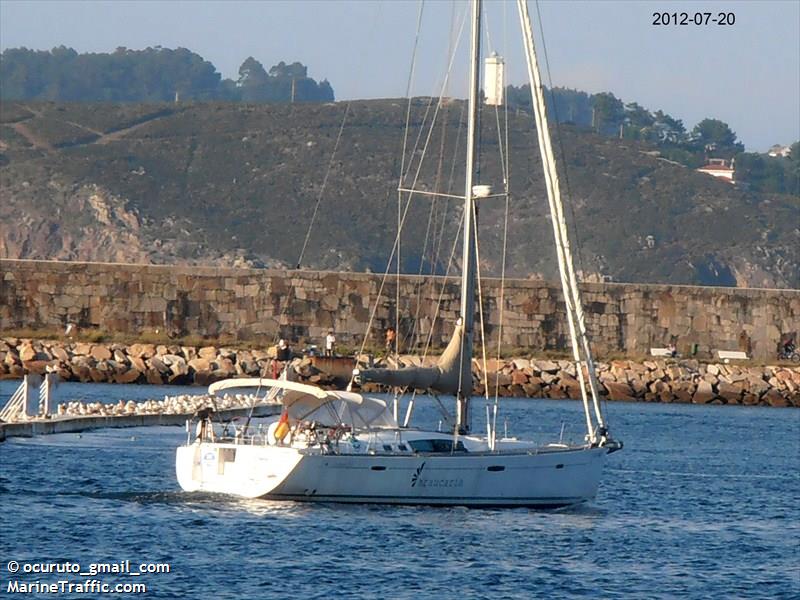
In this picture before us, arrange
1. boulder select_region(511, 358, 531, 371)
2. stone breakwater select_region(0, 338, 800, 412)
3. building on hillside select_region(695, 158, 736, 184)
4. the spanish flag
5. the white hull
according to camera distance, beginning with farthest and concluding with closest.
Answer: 1. building on hillside select_region(695, 158, 736, 184)
2. boulder select_region(511, 358, 531, 371)
3. stone breakwater select_region(0, 338, 800, 412)
4. the spanish flag
5. the white hull

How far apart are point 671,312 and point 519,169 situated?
71.4m

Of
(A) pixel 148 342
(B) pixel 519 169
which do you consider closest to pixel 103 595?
(A) pixel 148 342

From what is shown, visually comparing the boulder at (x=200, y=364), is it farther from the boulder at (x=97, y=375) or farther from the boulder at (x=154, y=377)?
the boulder at (x=97, y=375)

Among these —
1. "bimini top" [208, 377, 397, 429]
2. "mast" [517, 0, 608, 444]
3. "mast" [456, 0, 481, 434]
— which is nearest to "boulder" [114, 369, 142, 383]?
"mast" [517, 0, 608, 444]

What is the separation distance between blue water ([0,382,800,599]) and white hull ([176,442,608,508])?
185 millimetres

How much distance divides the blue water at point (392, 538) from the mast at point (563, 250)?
58.7 inches

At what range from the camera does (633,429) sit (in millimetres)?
40594

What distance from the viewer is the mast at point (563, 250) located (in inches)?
1038

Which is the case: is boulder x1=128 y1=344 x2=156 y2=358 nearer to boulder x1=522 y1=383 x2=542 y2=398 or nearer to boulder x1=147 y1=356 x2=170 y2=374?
boulder x1=147 y1=356 x2=170 y2=374

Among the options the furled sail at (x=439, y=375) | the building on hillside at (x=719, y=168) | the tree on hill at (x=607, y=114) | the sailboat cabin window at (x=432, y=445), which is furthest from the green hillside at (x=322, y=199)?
the sailboat cabin window at (x=432, y=445)

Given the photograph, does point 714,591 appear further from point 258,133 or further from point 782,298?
point 258,133

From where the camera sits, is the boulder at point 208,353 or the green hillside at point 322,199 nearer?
the boulder at point 208,353

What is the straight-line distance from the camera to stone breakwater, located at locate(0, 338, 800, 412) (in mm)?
47500

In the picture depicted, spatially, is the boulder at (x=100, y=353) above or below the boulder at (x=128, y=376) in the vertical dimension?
above
